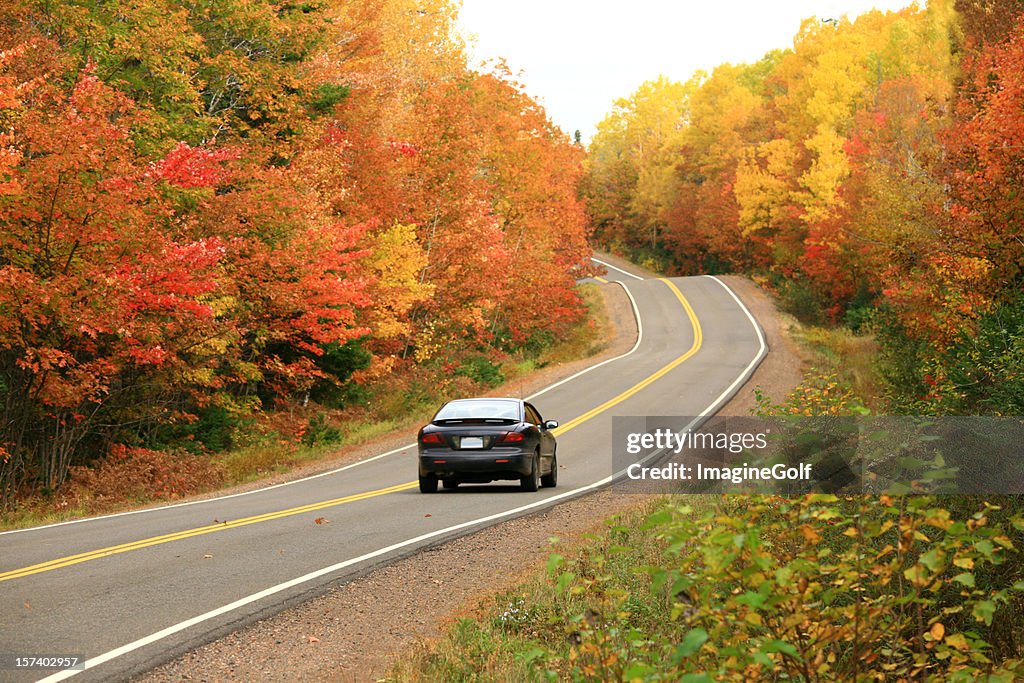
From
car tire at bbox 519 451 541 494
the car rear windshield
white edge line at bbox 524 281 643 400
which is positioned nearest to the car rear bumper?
car tire at bbox 519 451 541 494

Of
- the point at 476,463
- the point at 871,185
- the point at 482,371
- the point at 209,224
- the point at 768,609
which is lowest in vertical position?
the point at 482,371

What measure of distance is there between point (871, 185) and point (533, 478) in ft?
74.5

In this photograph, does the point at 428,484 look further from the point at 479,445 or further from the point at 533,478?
the point at 533,478

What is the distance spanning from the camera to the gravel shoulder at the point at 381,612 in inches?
310

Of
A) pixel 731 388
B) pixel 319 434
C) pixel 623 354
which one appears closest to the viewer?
pixel 319 434

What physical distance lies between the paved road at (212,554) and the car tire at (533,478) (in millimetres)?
323

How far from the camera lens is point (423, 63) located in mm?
55000

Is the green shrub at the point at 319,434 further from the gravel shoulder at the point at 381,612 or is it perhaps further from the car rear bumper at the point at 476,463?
the gravel shoulder at the point at 381,612

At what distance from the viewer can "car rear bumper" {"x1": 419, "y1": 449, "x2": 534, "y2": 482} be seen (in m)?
18.0

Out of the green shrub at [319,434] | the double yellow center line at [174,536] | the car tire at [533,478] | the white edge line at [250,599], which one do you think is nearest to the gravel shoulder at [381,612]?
the white edge line at [250,599]

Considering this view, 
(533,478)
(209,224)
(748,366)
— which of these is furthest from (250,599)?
(748,366)

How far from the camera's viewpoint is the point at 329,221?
2742 cm

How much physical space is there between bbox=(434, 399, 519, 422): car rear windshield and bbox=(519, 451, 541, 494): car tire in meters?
0.87

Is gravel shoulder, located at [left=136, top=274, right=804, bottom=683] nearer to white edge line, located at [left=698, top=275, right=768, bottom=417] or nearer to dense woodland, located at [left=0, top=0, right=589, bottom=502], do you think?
dense woodland, located at [left=0, top=0, right=589, bottom=502]
